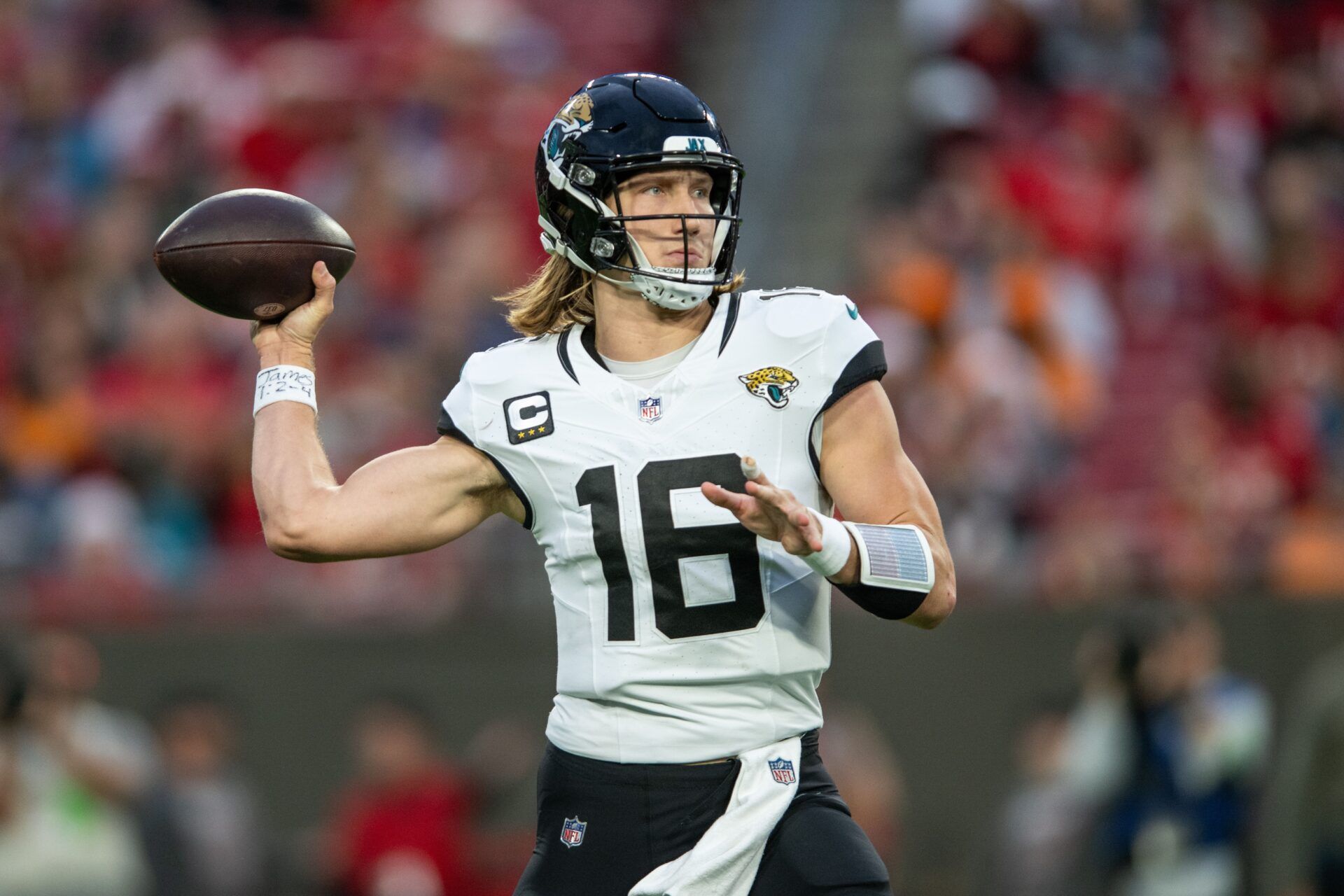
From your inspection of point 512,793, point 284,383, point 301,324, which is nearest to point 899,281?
point 512,793

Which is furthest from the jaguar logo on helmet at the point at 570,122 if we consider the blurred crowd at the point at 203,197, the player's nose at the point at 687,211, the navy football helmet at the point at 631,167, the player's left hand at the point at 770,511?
the blurred crowd at the point at 203,197

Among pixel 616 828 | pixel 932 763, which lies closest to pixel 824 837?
pixel 616 828

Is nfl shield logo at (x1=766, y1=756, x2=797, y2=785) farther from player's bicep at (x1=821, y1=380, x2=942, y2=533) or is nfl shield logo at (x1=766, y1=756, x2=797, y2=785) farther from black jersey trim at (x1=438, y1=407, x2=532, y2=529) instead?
black jersey trim at (x1=438, y1=407, x2=532, y2=529)

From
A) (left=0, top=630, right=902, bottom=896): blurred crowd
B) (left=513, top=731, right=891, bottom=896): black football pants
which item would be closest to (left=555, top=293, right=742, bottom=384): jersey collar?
(left=513, top=731, right=891, bottom=896): black football pants

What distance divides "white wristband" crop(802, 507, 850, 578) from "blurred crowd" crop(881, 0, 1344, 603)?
4.72m

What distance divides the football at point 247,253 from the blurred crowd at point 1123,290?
446 centimetres

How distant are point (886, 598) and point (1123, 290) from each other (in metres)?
6.60

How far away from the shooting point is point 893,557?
11.1ft

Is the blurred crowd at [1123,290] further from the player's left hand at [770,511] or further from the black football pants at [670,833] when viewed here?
the player's left hand at [770,511]

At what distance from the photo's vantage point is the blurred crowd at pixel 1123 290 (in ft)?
26.6

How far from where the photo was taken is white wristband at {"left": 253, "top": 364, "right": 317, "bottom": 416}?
3.85 m

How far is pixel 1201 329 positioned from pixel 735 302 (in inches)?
245

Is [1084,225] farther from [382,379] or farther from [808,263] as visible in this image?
[382,379]

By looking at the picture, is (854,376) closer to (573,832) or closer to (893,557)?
(893,557)
